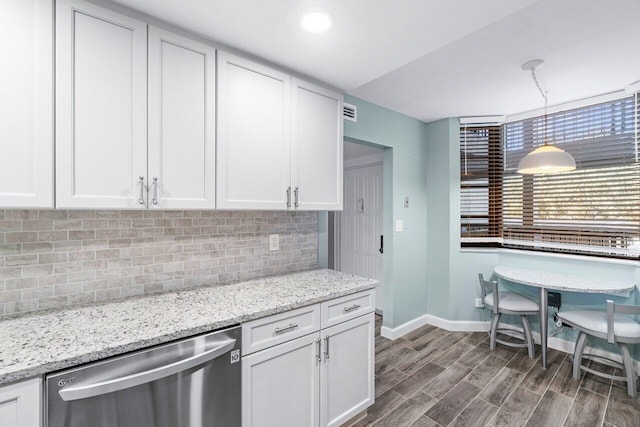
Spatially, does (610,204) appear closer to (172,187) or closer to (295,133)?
(295,133)

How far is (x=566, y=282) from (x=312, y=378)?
8.05 feet

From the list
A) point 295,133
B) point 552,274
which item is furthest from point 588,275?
point 295,133

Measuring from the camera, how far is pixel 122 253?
1.63 meters

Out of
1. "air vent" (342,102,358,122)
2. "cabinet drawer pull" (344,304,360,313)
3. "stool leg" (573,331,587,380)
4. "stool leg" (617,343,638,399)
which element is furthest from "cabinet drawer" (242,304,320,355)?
"stool leg" (617,343,638,399)

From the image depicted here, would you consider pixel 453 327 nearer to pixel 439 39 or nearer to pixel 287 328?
pixel 287 328

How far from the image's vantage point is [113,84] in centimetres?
135

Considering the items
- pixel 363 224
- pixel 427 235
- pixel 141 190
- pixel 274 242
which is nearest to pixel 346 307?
pixel 274 242

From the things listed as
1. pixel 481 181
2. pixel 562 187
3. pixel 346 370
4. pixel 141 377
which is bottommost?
pixel 346 370

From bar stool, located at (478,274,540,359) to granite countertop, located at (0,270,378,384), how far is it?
174 centimetres

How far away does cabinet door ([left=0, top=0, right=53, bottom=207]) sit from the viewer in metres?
1.14

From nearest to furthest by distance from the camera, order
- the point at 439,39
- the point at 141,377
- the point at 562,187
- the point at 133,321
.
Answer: the point at 141,377
the point at 133,321
the point at 439,39
the point at 562,187

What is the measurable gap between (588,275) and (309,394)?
9.40 feet

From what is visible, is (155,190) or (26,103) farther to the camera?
(155,190)

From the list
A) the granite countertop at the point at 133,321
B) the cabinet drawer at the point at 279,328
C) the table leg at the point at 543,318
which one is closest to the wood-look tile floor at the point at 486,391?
the table leg at the point at 543,318
